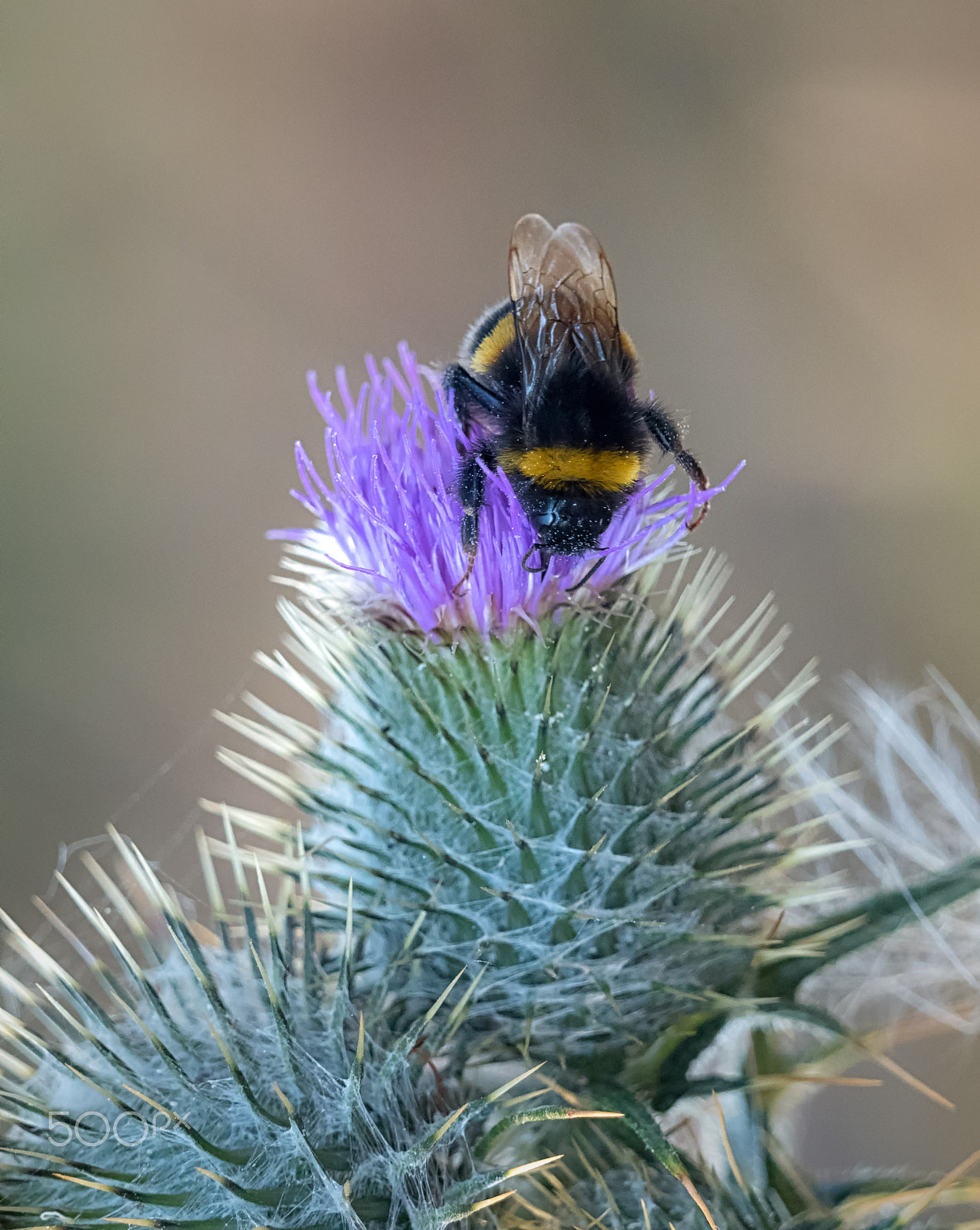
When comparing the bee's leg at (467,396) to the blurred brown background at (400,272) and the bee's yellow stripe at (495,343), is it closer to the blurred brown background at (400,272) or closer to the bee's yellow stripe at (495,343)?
the bee's yellow stripe at (495,343)

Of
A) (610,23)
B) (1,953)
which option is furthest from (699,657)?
(610,23)

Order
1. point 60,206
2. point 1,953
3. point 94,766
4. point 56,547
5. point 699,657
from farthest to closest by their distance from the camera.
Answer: point 60,206 < point 56,547 < point 94,766 < point 1,953 < point 699,657

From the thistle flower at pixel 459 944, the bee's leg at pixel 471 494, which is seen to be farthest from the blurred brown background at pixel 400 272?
the bee's leg at pixel 471 494

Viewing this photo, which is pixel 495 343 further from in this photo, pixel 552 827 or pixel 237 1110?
pixel 237 1110

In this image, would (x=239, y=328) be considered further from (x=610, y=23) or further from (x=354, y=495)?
(x=354, y=495)

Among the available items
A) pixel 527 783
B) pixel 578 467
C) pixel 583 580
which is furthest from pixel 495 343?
pixel 527 783

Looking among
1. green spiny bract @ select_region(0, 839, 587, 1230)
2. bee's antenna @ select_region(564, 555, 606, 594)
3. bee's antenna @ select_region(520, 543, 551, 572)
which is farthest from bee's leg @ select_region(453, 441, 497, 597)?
green spiny bract @ select_region(0, 839, 587, 1230)
